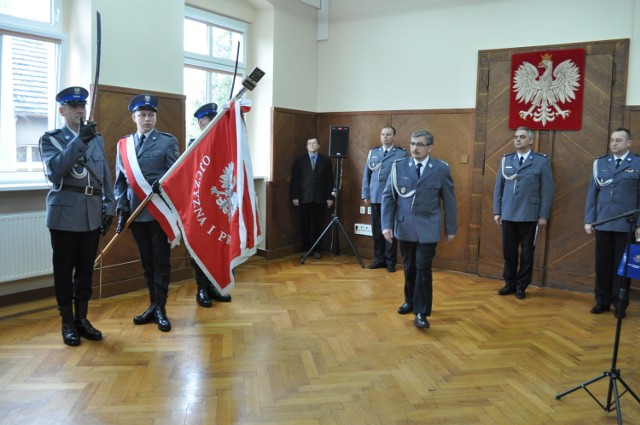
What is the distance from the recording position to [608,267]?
15.5 ft

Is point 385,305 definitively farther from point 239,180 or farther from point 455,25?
point 455,25

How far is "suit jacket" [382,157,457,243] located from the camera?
4.05 m

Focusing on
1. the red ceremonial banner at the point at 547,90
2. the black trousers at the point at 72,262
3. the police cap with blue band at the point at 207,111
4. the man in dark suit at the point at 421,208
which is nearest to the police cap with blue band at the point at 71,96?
the black trousers at the point at 72,262

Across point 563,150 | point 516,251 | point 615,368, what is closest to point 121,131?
point 516,251

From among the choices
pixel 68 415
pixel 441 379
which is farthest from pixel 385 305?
pixel 68 415

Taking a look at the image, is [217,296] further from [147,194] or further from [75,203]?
[75,203]

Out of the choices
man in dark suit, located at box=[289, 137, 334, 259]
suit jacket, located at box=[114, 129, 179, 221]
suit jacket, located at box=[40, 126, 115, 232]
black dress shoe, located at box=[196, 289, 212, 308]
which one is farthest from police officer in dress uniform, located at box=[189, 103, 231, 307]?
man in dark suit, located at box=[289, 137, 334, 259]

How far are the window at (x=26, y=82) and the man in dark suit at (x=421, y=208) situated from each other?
2.99 metres

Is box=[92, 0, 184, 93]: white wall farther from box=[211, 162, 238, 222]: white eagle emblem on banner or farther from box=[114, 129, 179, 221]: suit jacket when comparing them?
box=[211, 162, 238, 222]: white eagle emblem on banner

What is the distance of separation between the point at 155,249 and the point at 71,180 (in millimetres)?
765

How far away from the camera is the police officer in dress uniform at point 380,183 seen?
241 inches

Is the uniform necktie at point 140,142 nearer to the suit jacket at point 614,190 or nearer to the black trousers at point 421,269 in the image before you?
the black trousers at point 421,269

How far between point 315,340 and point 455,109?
3.45 meters

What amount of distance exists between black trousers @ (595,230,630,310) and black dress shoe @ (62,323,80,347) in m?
4.23
